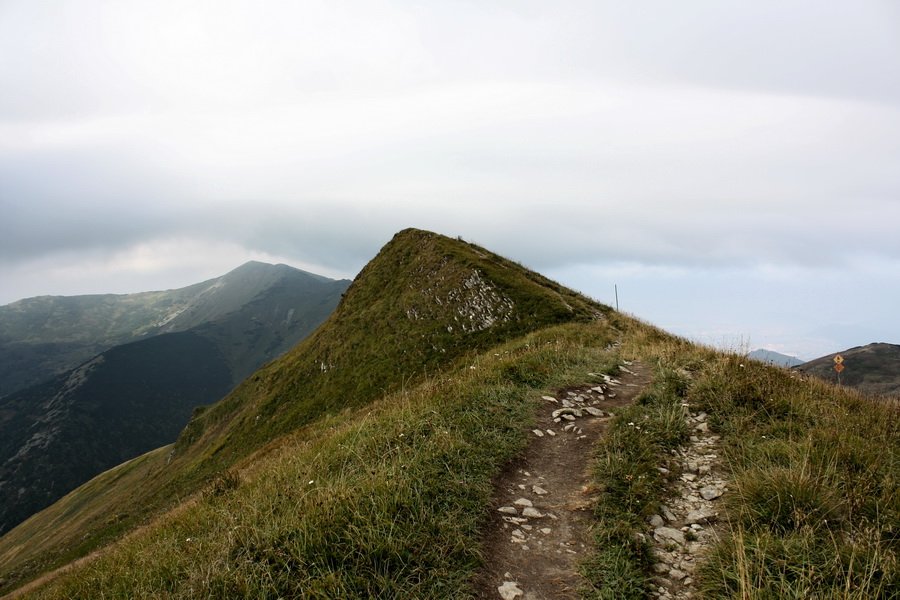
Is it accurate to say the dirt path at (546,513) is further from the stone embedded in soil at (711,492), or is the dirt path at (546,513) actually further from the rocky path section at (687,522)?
the stone embedded in soil at (711,492)

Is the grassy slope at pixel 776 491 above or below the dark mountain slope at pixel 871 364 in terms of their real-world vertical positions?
above

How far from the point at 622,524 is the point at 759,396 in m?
5.34

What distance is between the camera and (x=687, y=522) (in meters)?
5.42

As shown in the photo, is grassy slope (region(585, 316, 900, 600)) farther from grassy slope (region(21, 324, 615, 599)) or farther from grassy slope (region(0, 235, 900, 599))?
grassy slope (region(21, 324, 615, 599))

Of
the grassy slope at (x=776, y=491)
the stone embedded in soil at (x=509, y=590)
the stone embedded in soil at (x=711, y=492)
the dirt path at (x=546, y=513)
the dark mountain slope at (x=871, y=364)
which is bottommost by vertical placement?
the dark mountain slope at (x=871, y=364)

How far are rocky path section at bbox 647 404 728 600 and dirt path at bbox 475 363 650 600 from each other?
35.4 inches

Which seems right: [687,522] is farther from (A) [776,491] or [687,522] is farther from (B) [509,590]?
(B) [509,590]

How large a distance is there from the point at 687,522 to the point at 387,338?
111ft

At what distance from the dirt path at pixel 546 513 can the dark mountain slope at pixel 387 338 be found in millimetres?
17703

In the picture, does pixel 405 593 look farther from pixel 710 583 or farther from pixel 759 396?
pixel 759 396

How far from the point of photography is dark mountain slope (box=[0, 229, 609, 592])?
32.8 meters

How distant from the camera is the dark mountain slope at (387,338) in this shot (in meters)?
32.8

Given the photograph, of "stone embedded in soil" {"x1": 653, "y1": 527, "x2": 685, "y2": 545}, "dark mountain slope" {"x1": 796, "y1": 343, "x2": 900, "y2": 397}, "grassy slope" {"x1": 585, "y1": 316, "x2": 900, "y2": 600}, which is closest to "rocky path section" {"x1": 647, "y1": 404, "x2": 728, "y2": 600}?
"stone embedded in soil" {"x1": 653, "y1": 527, "x2": 685, "y2": 545}

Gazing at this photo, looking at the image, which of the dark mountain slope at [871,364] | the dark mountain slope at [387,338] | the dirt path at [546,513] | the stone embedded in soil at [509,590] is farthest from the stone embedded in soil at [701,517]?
the dark mountain slope at [871,364]
